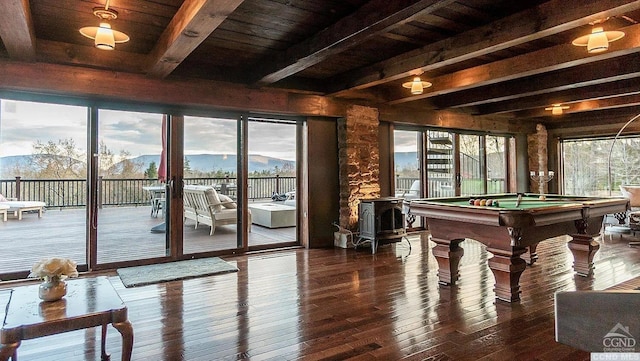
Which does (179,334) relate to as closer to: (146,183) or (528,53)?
(146,183)

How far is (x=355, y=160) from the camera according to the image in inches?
252

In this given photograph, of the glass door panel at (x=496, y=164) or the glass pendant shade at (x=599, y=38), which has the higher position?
the glass pendant shade at (x=599, y=38)

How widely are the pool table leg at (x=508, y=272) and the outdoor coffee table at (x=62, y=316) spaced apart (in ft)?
10.1

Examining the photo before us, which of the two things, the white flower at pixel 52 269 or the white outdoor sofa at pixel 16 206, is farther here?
the white outdoor sofa at pixel 16 206

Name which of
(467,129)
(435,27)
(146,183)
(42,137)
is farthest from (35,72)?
(467,129)

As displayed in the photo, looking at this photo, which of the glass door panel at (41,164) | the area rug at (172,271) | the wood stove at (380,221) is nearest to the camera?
the area rug at (172,271)

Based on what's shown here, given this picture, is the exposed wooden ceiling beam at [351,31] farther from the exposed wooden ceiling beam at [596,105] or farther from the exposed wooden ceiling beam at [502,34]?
the exposed wooden ceiling beam at [596,105]

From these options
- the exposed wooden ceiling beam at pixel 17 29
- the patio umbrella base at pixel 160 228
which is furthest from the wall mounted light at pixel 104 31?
the patio umbrella base at pixel 160 228

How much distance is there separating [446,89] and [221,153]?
3.41 m

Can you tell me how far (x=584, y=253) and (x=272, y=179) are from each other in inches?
263

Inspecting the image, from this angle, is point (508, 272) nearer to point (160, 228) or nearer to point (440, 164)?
point (160, 228)

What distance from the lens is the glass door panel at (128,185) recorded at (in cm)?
497

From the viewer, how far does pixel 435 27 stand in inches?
152

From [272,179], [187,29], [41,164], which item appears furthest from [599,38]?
[272,179]
